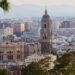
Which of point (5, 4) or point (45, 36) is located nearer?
point (5, 4)

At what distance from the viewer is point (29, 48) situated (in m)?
44.4

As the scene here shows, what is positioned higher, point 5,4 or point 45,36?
point 5,4

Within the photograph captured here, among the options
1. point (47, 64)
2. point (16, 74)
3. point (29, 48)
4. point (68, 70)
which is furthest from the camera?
point (29, 48)

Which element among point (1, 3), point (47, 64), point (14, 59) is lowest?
point (14, 59)

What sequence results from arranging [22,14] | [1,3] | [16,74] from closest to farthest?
[1,3], [16,74], [22,14]

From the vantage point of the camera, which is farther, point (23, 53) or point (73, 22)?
point (73, 22)

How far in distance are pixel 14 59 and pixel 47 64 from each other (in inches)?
959

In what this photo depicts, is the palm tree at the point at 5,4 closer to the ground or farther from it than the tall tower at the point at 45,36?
farther from it

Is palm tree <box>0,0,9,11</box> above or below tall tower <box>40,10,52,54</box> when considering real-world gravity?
above

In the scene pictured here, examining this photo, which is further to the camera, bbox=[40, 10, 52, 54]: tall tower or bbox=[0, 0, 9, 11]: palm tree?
bbox=[40, 10, 52, 54]: tall tower

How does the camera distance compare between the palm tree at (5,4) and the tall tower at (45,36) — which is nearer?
the palm tree at (5,4)

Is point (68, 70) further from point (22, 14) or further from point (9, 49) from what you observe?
point (22, 14)

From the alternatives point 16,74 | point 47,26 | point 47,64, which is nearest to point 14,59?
point 47,26

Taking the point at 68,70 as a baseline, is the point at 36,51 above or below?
below
